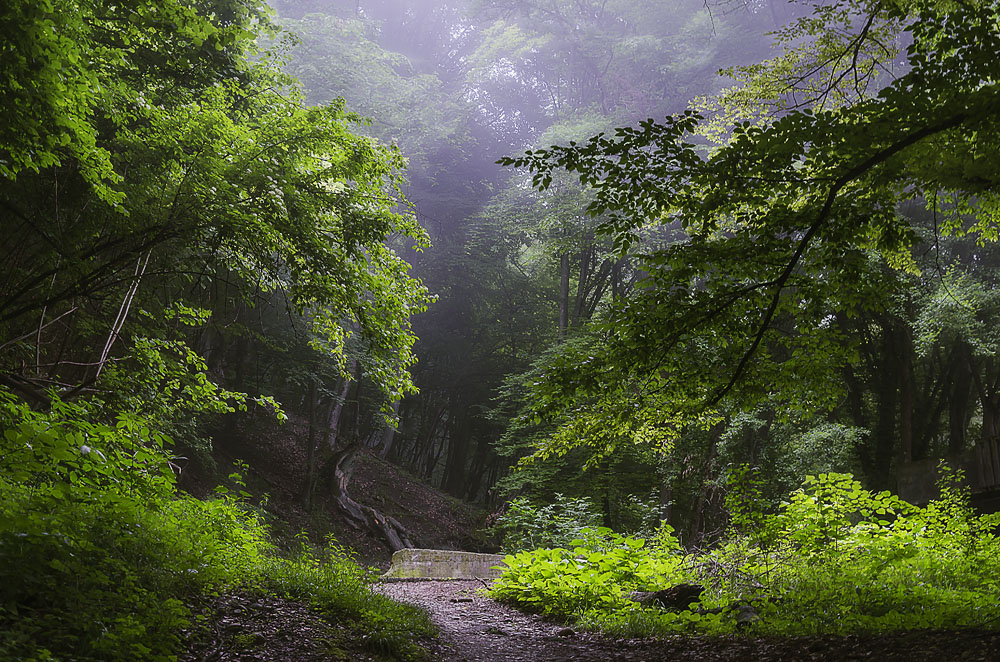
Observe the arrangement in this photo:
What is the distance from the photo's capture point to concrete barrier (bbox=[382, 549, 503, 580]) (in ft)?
42.4

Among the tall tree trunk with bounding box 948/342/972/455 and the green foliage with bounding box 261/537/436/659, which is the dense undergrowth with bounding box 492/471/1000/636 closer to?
the green foliage with bounding box 261/537/436/659

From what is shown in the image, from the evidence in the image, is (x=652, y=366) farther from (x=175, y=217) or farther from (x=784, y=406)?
(x=175, y=217)

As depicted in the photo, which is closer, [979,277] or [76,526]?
[76,526]

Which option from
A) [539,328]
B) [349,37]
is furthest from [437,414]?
[349,37]

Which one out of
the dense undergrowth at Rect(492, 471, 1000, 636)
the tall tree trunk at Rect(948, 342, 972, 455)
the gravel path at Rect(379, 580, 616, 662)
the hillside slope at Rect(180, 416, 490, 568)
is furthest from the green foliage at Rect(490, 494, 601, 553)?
the tall tree trunk at Rect(948, 342, 972, 455)

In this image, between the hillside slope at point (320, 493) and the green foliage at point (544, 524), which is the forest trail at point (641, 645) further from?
the hillside slope at point (320, 493)

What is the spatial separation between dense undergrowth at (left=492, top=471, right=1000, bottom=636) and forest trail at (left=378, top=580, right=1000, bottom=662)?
234mm

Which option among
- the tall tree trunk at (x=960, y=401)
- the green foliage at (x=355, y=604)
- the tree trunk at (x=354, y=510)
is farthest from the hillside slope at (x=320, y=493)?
the tall tree trunk at (x=960, y=401)

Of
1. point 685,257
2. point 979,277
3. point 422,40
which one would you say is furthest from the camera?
point 422,40

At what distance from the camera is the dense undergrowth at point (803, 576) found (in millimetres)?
5266

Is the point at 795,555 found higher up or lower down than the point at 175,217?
lower down

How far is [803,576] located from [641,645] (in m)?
1.91

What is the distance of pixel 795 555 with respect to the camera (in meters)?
6.96

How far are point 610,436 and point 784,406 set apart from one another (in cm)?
169
